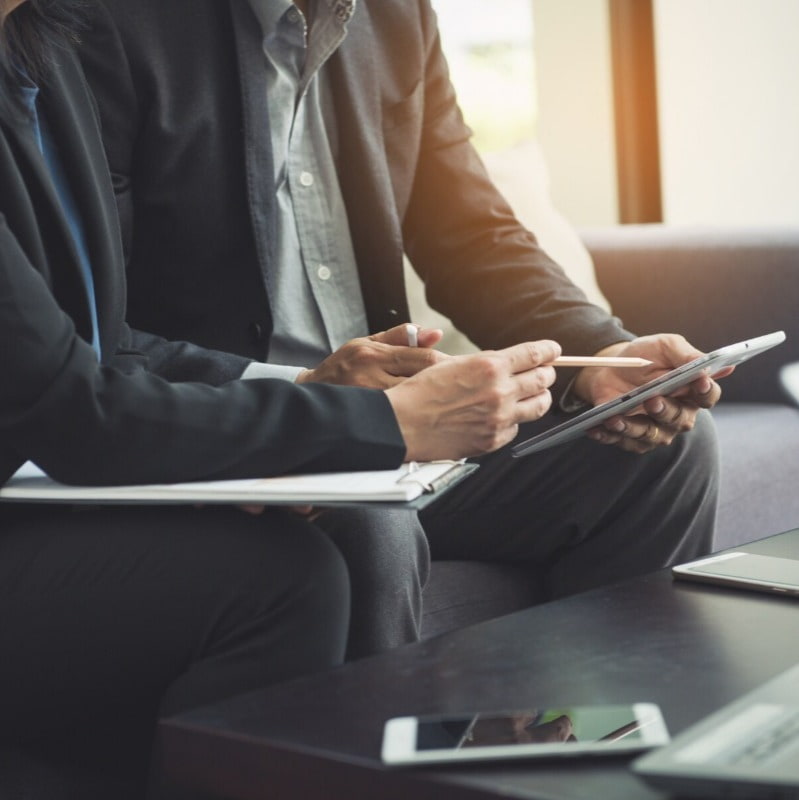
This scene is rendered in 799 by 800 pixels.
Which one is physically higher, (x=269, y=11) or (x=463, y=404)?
(x=269, y=11)

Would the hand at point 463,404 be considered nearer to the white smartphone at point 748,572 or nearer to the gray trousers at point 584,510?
the white smartphone at point 748,572

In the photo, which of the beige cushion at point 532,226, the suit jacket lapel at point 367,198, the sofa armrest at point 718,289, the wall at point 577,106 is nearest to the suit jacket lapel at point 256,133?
the suit jacket lapel at point 367,198

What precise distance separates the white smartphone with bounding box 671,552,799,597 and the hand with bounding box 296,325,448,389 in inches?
11.3

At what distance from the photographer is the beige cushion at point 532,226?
188 centimetres

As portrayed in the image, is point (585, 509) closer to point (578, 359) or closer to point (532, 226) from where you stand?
point (578, 359)

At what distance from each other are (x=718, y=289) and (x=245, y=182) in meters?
1.00

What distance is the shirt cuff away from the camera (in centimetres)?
123

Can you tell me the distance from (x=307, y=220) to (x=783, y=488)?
80 cm

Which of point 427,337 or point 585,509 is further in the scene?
point 585,509

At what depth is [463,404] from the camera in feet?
3.22

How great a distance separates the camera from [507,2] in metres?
3.04

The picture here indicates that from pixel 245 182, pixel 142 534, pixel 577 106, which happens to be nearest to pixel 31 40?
pixel 245 182

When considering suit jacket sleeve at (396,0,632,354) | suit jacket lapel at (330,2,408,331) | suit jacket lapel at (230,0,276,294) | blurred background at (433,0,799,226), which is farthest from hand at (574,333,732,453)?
Answer: blurred background at (433,0,799,226)

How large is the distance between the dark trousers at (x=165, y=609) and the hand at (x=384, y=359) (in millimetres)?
247
